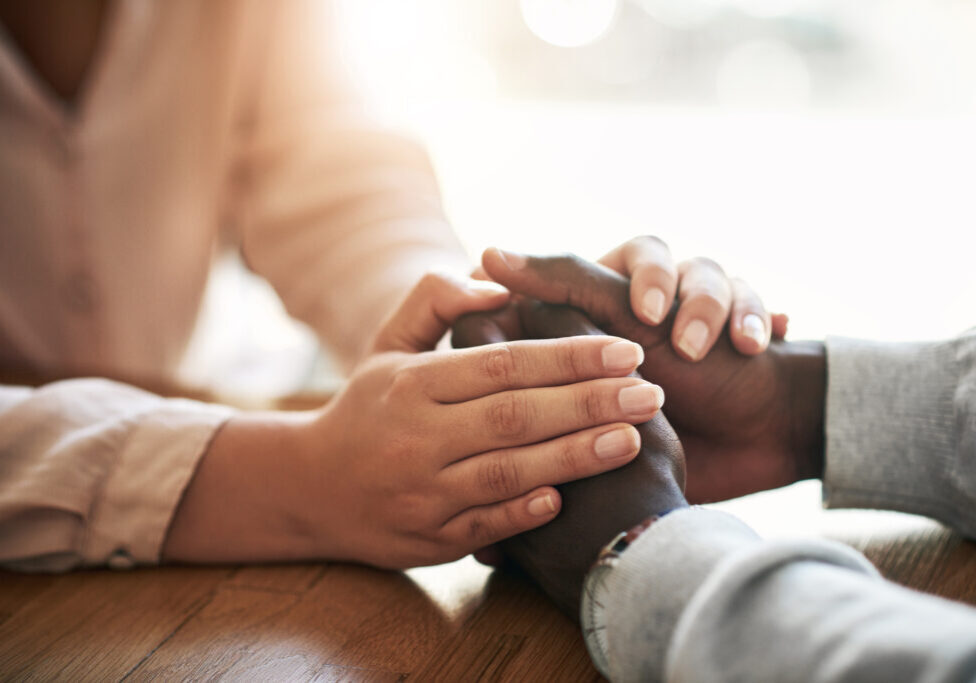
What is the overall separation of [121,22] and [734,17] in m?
2.07

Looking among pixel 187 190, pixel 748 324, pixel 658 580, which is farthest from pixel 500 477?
pixel 187 190

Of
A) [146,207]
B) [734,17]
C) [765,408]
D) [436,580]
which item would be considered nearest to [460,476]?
[436,580]

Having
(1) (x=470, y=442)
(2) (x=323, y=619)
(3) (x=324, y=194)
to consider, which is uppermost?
(3) (x=324, y=194)

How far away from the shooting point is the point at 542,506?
0.48 meters

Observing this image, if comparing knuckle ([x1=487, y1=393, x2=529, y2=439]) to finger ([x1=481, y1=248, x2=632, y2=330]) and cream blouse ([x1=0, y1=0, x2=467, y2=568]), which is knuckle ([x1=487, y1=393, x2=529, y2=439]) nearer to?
finger ([x1=481, y1=248, x2=632, y2=330])

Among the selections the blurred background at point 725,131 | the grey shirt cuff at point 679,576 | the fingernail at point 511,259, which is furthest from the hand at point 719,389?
the blurred background at point 725,131

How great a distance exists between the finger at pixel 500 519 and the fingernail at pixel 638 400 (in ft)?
0.23

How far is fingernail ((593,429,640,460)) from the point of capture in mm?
473

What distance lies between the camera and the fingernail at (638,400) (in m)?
0.49

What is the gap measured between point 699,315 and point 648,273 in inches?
2.0

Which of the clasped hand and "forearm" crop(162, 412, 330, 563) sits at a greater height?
the clasped hand

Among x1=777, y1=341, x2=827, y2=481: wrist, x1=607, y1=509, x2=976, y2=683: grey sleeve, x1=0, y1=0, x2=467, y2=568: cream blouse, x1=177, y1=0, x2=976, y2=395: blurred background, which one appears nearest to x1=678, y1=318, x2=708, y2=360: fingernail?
x1=777, y1=341, x2=827, y2=481: wrist

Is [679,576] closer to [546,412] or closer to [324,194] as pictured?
[546,412]

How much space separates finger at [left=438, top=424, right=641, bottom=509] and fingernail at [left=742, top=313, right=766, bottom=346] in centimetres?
18
